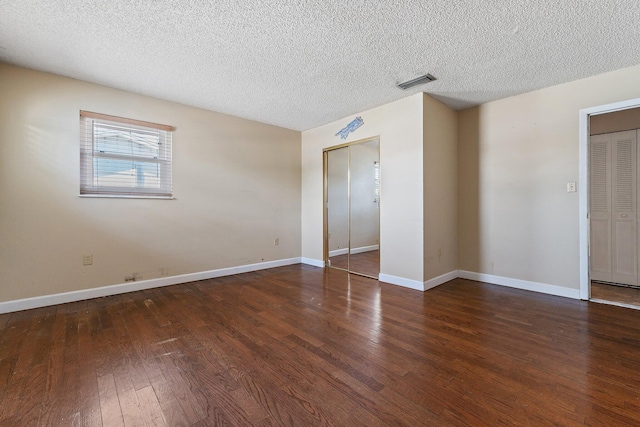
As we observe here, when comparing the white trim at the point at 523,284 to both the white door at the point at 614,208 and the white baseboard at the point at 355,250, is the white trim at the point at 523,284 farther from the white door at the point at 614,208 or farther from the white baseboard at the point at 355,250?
the white baseboard at the point at 355,250

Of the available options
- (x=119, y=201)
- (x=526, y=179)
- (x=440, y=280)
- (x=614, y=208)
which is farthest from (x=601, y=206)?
(x=119, y=201)

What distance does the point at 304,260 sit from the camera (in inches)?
202

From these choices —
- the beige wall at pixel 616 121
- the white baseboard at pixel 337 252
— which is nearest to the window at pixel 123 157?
the white baseboard at pixel 337 252

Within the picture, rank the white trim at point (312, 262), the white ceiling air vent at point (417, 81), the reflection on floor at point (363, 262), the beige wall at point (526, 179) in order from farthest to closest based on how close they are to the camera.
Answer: the white trim at point (312, 262) → the reflection on floor at point (363, 262) → the beige wall at point (526, 179) → the white ceiling air vent at point (417, 81)

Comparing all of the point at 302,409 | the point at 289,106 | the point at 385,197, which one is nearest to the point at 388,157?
the point at 385,197

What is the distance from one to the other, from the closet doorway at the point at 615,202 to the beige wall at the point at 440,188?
158 centimetres

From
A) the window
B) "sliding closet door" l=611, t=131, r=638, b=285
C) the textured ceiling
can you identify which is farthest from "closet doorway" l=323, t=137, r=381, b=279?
"sliding closet door" l=611, t=131, r=638, b=285

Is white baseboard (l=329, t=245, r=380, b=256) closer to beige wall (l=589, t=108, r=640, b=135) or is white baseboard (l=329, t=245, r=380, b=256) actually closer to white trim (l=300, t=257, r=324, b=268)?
white trim (l=300, t=257, r=324, b=268)

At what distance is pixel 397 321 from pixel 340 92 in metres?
2.67

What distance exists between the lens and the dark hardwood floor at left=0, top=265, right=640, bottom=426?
136 cm

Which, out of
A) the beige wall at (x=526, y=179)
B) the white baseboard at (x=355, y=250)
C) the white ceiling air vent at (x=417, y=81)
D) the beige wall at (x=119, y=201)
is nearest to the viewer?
the beige wall at (x=119, y=201)

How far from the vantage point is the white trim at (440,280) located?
3.42m

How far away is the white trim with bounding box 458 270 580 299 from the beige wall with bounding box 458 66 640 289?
0.05 m

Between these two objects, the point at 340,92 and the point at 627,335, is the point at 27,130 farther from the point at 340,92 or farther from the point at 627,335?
the point at 627,335
